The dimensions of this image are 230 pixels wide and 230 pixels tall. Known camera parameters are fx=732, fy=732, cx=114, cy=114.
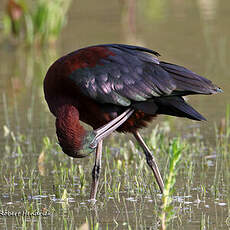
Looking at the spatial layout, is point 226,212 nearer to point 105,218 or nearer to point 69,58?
point 105,218

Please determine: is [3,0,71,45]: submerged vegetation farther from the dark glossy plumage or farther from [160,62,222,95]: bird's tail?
[160,62,222,95]: bird's tail

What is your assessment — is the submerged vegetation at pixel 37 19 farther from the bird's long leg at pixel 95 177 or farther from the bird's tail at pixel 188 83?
the bird's tail at pixel 188 83

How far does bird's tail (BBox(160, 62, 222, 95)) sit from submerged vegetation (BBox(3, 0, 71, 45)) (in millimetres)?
6924

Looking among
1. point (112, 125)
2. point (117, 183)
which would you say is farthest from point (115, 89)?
point (117, 183)

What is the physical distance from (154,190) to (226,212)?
0.82 metres

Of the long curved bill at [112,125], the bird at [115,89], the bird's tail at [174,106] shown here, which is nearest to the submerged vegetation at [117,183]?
the bird's tail at [174,106]

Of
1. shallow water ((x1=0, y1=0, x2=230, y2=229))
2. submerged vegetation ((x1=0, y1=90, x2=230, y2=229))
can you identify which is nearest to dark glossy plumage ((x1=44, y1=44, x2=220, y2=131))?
submerged vegetation ((x1=0, y1=90, x2=230, y2=229))

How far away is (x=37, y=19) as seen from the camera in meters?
12.5

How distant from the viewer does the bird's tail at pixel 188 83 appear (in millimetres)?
5566

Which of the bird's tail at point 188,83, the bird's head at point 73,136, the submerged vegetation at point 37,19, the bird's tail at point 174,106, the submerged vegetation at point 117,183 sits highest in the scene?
the submerged vegetation at point 37,19

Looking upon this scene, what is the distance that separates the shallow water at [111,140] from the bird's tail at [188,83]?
0.81 meters

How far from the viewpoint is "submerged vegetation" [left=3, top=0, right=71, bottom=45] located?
488 inches

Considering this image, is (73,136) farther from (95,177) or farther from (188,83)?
(188,83)

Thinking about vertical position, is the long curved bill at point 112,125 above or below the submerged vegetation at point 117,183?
above
